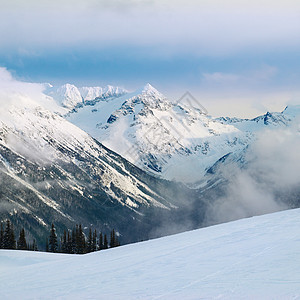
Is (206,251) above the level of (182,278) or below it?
above

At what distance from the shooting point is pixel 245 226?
3222 centimetres

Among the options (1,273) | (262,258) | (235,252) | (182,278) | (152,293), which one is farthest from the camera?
(1,273)

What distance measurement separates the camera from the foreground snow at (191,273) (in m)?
16.2

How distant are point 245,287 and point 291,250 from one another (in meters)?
6.15

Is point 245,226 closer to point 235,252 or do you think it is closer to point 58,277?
point 235,252

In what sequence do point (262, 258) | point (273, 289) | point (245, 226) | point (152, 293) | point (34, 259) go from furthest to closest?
point (34, 259) → point (245, 226) → point (262, 258) → point (152, 293) → point (273, 289)

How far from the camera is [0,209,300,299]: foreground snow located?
1625 cm

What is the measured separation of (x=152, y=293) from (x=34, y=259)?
76.6ft

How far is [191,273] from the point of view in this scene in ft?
63.9

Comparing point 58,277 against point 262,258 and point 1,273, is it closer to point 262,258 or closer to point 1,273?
point 1,273

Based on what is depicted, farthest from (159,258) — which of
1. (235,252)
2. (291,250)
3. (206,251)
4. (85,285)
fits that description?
(291,250)

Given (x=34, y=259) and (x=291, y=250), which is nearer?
(x=291, y=250)

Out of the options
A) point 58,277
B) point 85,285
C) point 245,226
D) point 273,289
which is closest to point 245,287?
point 273,289

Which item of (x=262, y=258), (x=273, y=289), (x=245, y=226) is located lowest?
(x=273, y=289)
